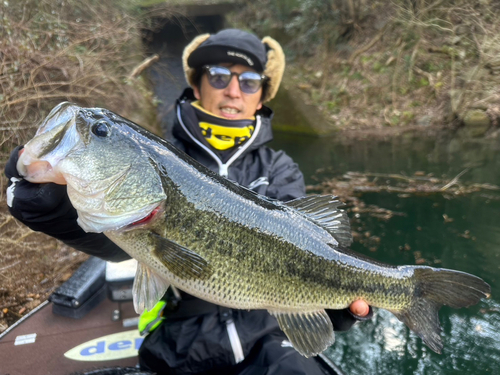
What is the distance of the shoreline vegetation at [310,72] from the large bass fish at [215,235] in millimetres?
2842

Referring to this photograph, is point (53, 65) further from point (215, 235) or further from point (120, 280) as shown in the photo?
point (215, 235)

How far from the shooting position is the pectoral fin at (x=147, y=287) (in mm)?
1648

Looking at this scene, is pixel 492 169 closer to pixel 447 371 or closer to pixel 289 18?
pixel 447 371

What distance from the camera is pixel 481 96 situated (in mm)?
11297

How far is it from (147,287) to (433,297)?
1551mm

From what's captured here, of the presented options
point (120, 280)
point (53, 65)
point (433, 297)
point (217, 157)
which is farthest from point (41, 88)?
point (433, 297)

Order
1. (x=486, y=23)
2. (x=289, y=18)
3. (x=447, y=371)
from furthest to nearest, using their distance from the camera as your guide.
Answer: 1. (x=289, y=18)
2. (x=486, y=23)
3. (x=447, y=371)

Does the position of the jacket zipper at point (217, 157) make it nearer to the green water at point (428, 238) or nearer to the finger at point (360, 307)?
the finger at point (360, 307)

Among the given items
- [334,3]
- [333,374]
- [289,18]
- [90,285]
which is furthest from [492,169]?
[289,18]

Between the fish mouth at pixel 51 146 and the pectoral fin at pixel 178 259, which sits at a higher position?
the fish mouth at pixel 51 146

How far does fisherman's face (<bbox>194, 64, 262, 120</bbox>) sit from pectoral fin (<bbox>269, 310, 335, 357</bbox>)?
1.51 meters

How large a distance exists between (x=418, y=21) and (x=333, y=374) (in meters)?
13.2

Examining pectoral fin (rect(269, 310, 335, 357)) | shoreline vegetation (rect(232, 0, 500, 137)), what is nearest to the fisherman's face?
pectoral fin (rect(269, 310, 335, 357))

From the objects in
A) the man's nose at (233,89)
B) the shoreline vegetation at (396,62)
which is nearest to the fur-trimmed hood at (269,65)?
the man's nose at (233,89)
